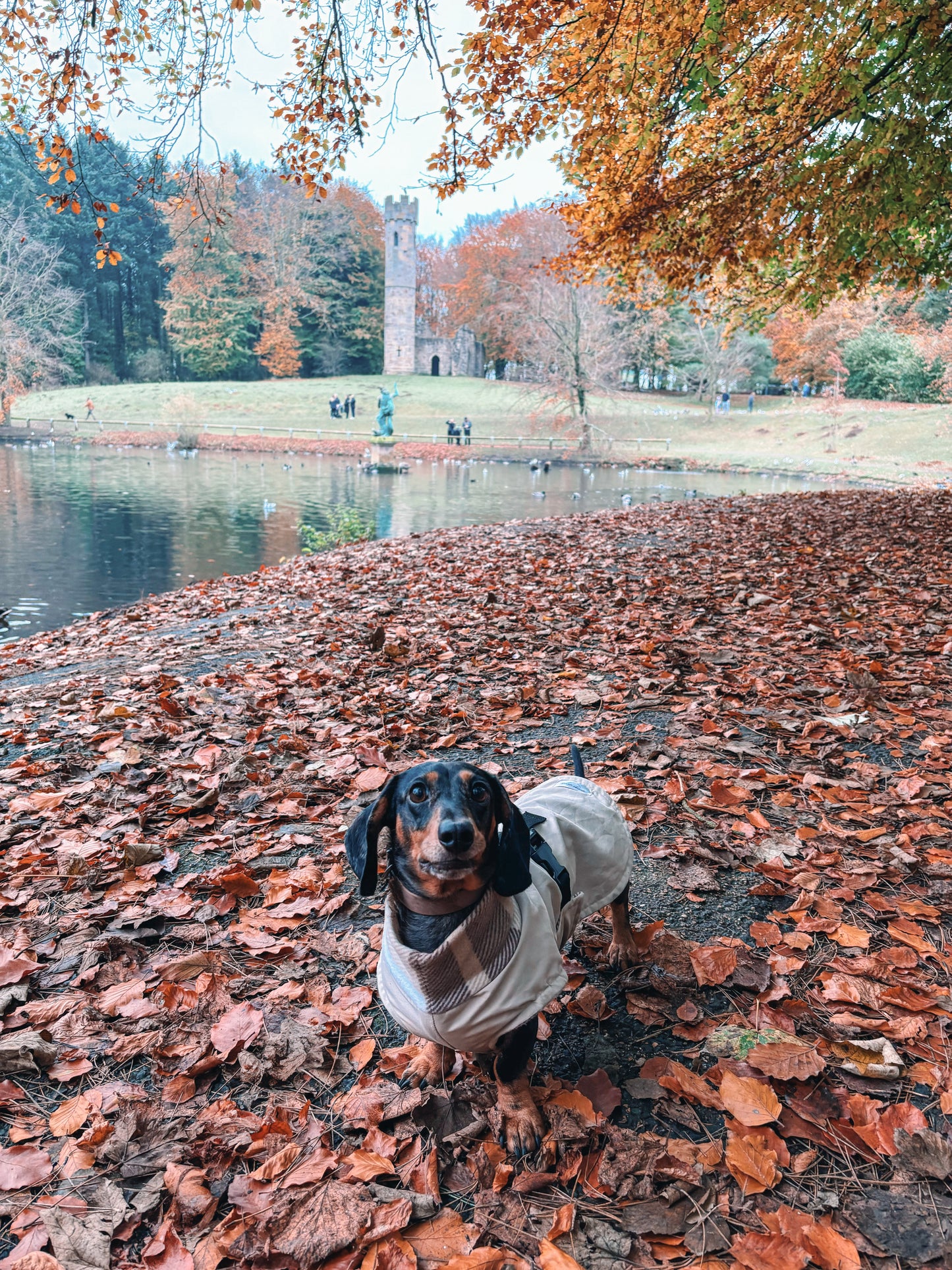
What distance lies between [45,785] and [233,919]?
1.61 m

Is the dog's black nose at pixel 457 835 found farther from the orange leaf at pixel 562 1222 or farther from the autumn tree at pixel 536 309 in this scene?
the autumn tree at pixel 536 309

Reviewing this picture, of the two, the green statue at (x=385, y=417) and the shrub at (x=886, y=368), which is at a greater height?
the shrub at (x=886, y=368)

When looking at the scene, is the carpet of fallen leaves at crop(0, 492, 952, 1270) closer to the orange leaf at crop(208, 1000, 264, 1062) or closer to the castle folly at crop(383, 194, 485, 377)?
the orange leaf at crop(208, 1000, 264, 1062)

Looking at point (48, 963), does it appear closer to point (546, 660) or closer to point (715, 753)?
point (715, 753)

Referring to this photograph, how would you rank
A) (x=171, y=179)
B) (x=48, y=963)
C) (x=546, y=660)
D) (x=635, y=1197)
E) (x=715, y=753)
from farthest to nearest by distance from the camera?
(x=171, y=179), (x=546, y=660), (x=715, y=753), (x=48, y=963), (x=635, y=1197)

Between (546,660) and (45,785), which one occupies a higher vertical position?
(546,660)

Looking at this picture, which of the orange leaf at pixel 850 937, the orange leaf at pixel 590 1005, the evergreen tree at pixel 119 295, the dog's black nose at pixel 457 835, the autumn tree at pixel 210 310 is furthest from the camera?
the evergreen tree at pixel 119 295

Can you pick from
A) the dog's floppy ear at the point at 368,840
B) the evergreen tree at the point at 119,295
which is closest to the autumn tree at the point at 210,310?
the evergreen tree at the point at 119,295

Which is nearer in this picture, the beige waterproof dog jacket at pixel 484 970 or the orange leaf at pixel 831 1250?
the orange leaf at pixel 831 1250

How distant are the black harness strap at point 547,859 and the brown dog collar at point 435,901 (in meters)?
0.24

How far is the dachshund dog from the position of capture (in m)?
1.84

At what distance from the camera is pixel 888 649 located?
4.89 metres

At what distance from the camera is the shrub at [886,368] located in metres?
Result: 45.0

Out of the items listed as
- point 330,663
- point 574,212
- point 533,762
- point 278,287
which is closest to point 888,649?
point 533,762
